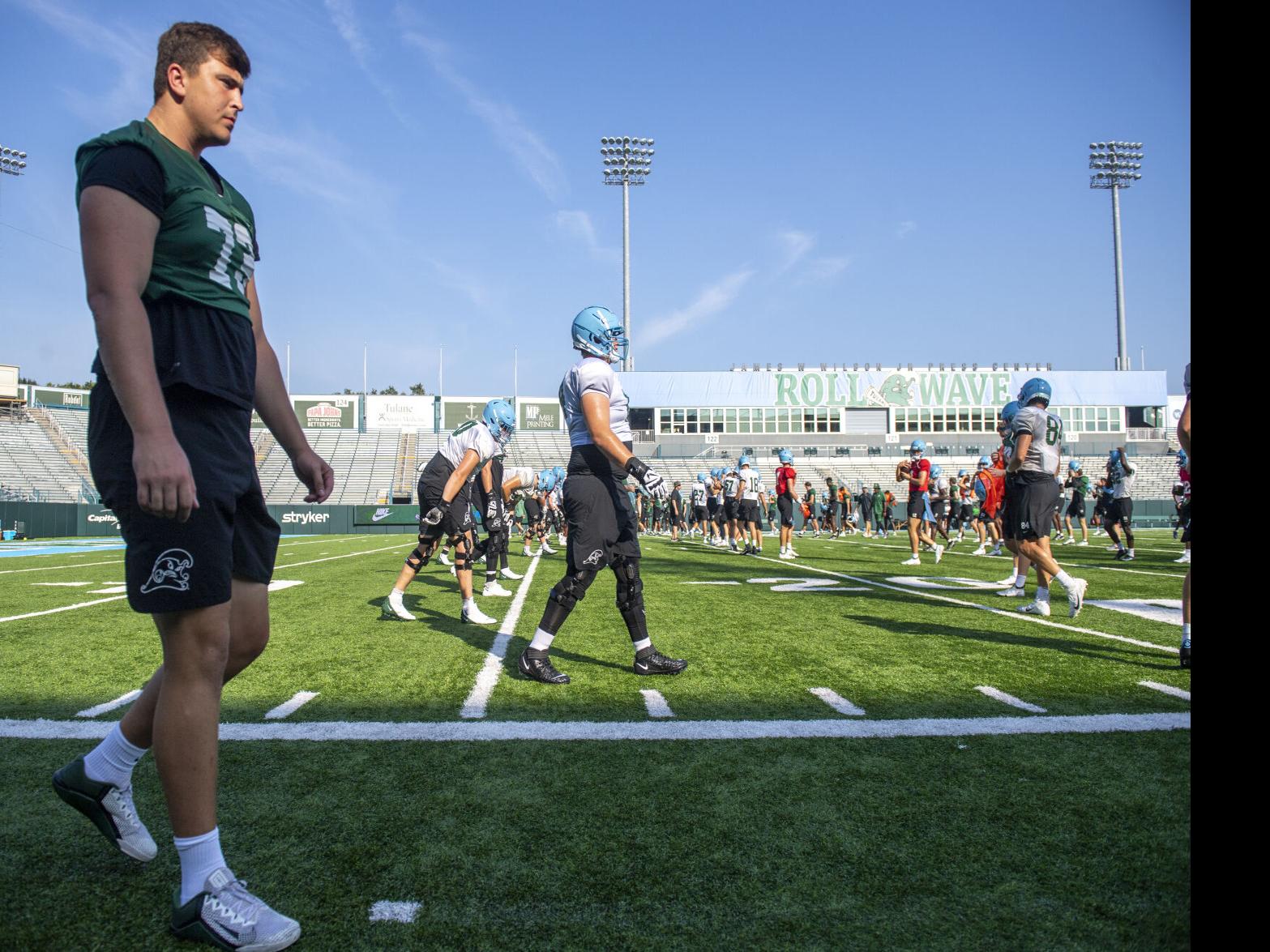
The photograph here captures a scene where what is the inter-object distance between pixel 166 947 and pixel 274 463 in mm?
56156

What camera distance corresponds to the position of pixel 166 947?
186cm

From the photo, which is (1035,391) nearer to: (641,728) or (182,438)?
(641,728)

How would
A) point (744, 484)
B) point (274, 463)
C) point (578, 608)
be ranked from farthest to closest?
point (274, 463), point (744, 484), point (578, 608)

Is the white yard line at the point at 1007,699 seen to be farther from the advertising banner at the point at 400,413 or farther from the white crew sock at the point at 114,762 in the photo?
the advertising banner at the point at 400,413

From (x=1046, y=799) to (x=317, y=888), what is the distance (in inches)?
87.3

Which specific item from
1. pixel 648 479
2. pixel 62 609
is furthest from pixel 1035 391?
pixel 62 609

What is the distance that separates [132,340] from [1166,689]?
4759 millimetres

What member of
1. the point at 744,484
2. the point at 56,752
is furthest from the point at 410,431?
the point at 56,752

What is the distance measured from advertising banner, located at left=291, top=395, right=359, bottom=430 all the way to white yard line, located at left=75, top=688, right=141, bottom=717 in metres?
60.2

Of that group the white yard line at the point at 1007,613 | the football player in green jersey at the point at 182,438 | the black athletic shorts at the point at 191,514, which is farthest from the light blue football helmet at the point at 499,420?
the black athletic shorts at the point at 191,514
